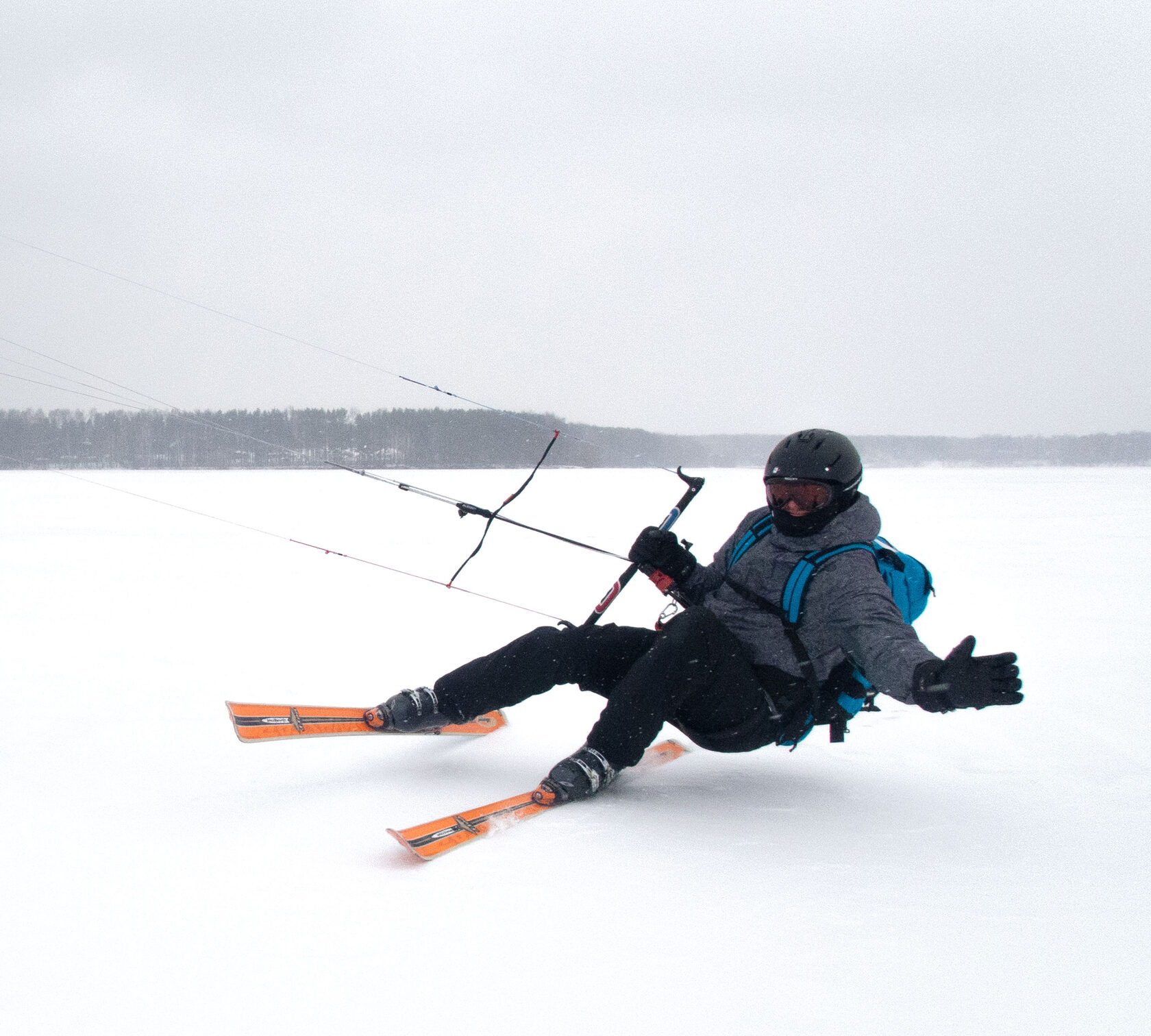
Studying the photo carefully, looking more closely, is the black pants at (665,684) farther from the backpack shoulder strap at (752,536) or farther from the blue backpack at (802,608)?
the backpack shoulder strap at (752,536)

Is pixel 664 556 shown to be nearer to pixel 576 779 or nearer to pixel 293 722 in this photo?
pixel 576 779

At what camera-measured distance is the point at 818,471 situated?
253cm

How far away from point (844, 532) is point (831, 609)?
220 mm

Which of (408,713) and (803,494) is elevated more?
(803,494)

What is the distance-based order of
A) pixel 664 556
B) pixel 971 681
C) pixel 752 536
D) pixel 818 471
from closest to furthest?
1. pixel 971 681
2. pixel 818 471
3. pixel 752 536
4. pixel 664 556

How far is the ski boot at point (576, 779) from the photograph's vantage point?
245cm

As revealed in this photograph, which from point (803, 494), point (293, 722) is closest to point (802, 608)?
point (803, 494)

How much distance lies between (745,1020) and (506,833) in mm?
880

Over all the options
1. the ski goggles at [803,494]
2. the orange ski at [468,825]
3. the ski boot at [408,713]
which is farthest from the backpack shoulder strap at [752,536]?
the ski boot at [408,713]

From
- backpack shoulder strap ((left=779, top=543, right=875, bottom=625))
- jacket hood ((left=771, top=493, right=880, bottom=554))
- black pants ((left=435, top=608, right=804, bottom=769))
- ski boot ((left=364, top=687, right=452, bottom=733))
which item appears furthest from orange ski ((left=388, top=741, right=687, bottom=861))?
jacket hood ((left=771, top=493, right=880, bottom=554))

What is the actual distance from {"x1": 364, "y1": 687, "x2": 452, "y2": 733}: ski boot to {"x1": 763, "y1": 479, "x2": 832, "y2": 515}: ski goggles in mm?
1185

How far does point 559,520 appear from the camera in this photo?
13094 millimetres

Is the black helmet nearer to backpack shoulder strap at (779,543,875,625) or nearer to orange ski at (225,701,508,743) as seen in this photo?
backpack shoulder strap at (779,543,875,625)

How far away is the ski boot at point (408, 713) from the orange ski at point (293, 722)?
0.09ft
